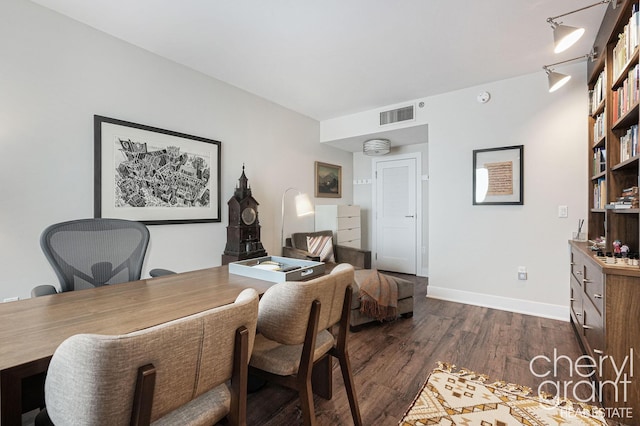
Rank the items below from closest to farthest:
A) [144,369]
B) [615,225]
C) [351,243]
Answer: [144,369]
[615,225]
[351,243]

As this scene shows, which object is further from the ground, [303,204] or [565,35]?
[565,35]

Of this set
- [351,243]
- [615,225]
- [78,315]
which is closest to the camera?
[78,315]

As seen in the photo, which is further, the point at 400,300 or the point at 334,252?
the point at 334,252

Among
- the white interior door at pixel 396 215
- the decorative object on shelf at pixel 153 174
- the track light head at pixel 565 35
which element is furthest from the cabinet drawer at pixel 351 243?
the track light head at pixel 565 35

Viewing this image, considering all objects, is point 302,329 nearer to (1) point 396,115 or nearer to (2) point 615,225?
(2) point 615,225

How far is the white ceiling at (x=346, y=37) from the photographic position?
2.13 metres

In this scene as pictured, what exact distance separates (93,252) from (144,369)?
4.66 feet

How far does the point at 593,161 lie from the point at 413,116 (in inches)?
75.6

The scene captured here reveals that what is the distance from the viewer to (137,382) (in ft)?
2.13

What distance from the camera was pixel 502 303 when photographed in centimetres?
335

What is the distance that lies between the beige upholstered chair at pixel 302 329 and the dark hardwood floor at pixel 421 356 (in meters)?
0.32

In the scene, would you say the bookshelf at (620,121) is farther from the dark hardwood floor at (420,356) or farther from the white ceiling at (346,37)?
the dark hardwood floor at (420,356)

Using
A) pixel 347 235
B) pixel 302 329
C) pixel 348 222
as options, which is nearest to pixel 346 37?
pixel 302 329

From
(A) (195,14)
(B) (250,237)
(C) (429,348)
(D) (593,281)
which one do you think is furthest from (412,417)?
(A) (195,14)
